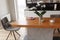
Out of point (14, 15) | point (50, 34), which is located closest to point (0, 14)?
point (14, 15)

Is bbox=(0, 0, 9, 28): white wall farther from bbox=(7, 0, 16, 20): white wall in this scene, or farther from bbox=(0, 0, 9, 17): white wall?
bbox=(7, 0, 16, 20): white wall

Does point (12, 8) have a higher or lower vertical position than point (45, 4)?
lower

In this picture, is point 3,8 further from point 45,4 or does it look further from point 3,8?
point 45,4

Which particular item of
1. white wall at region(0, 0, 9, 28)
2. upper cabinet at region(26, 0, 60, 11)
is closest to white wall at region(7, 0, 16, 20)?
white wall at region(0, 0, 9, 28)

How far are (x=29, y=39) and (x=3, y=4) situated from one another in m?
2.58

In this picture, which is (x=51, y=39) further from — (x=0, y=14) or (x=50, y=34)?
(x=0, y=14)

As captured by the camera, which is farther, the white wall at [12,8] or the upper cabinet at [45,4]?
the white wall at [12,8]

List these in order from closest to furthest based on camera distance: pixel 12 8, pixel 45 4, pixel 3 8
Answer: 1. pixel 45 4
2. pixel 3 8
3. pixel 12 8

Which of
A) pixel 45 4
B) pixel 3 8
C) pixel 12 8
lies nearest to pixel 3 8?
pixel 3 8

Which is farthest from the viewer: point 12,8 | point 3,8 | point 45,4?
point 12,8

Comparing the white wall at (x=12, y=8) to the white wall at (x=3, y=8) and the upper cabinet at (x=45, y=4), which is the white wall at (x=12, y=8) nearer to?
the white wall at (x=3, y=8)

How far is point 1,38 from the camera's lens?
12.2 ft

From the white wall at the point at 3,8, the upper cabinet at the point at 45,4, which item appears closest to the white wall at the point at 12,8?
the white wall at the point at 3,8

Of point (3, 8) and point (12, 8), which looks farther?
point (12, 8)
